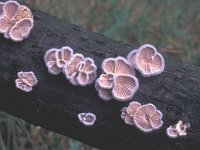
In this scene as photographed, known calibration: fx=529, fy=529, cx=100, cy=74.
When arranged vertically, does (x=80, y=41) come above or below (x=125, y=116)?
above

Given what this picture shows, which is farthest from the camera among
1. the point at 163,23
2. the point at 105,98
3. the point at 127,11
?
the point at 163,23

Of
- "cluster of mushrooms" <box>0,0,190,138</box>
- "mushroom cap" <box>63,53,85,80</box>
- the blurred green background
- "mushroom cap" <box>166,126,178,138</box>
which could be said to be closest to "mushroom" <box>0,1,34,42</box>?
"cluster of mushrooms" <box>0,0,190,138</box>

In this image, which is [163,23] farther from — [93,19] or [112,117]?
[112,117]

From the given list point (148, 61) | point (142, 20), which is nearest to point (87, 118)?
point (148, 61)

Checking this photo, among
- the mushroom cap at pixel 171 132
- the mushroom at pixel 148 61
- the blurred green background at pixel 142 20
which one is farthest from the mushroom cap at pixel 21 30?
the blurred green background at pixel 142 20

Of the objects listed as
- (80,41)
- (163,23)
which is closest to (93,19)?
(163,23)

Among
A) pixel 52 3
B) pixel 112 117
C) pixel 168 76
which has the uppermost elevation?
pixel 52 3
